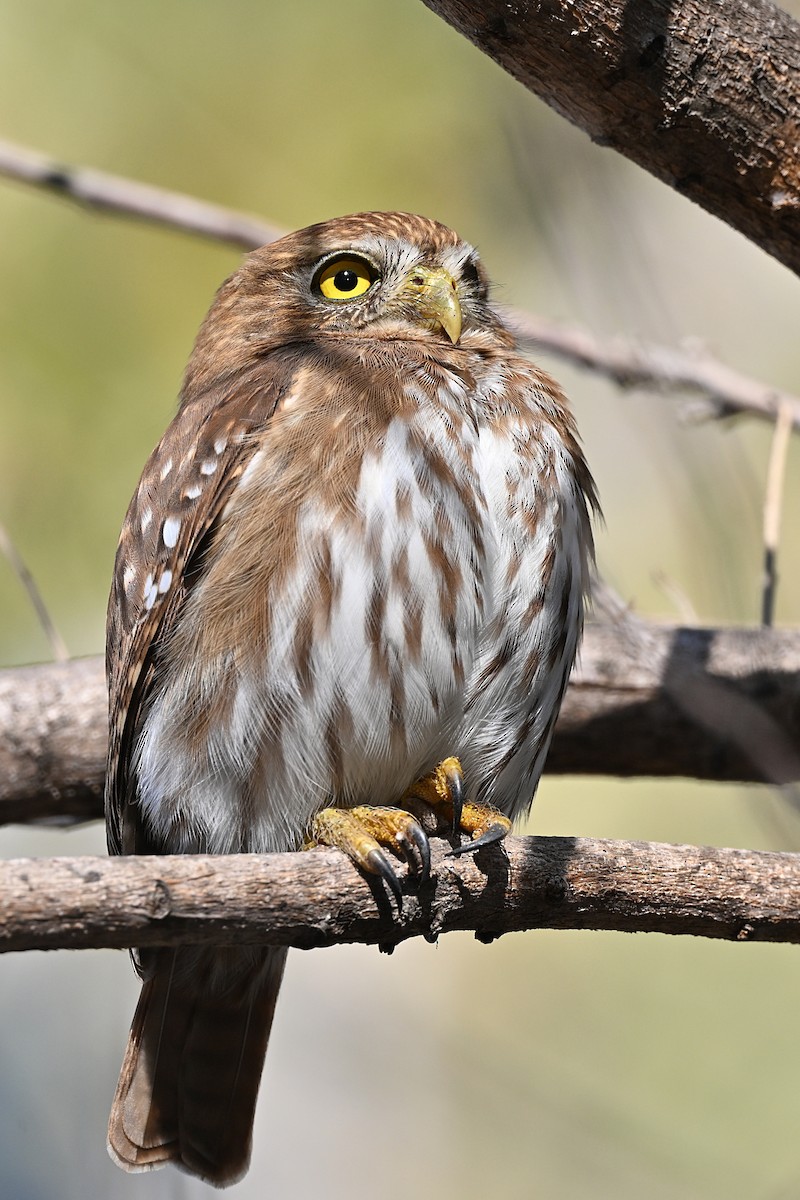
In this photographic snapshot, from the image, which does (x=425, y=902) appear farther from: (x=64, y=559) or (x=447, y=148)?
(x=447, y=148)

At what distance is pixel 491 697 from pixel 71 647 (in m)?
4.43

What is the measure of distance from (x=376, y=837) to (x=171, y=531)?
979 millimetres

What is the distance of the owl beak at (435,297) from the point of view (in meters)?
3.51

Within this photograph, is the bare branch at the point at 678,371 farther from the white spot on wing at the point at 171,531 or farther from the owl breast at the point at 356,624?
the white spot on wing at the point at 171,531

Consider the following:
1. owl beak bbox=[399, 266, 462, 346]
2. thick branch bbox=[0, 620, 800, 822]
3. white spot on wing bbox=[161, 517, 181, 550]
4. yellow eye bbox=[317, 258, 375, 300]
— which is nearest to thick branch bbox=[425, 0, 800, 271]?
owl beak bbox=[399, 266, 462, 346]

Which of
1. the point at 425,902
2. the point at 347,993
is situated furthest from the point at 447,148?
the point at 425,902

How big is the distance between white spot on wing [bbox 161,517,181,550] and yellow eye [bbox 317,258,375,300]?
0.87m

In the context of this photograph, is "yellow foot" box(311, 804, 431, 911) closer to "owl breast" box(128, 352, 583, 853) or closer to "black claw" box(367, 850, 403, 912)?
"black claw" box(367, 850, 403, 912)

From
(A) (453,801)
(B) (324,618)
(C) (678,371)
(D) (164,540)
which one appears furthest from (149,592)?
(C) (678,371)

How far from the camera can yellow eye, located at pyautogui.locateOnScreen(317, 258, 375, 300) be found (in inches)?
142

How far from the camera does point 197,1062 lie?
11.4 feet

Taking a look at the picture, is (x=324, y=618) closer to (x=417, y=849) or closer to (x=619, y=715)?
(x=417, y=849)

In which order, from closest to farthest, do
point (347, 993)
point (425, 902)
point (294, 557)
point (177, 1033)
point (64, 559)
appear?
point (425, 902), point (294, 557), point (177, 1033), point (64, 559), point (347, 993)

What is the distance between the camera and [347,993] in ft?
22.9
